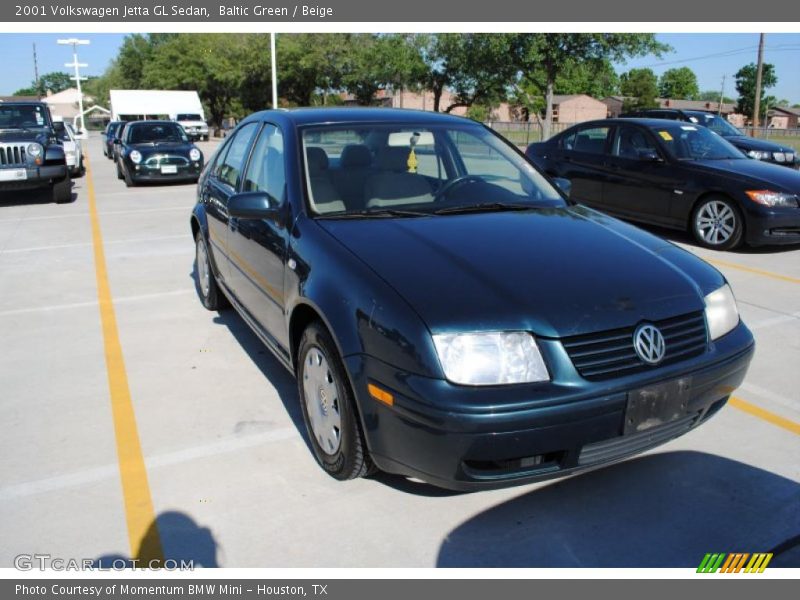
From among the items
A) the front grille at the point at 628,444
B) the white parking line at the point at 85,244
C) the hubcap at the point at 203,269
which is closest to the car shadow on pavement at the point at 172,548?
the front grille at the point at 628,444

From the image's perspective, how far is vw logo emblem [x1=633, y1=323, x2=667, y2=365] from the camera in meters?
2.61

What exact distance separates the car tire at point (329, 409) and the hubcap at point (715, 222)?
6494 mm

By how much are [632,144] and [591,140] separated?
2.28ft

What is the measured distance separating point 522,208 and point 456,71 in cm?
3692

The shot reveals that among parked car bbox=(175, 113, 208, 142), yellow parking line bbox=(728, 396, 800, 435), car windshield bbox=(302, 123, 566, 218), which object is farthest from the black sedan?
parked car bbox=(175, 113, 208, 142)

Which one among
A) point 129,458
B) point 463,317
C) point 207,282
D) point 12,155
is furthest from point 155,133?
point 463,317

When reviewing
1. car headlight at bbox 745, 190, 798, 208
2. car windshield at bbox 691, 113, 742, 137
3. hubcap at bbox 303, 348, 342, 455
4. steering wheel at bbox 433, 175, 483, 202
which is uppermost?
car windshield at bbox 691, 113, 742, 137

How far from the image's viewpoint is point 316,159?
3674 mm

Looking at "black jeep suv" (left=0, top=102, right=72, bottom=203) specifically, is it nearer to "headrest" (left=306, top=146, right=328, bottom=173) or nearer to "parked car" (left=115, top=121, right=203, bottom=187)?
"parked car" (left=115, top=121, right=203, bottom=187)

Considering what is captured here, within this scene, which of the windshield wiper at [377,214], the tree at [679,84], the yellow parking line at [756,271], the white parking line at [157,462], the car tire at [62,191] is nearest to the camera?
the white parking line at [157,462]

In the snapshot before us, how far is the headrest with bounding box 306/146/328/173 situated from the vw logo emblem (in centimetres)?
188

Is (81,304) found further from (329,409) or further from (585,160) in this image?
(585,160)

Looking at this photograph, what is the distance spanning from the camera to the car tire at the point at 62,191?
12.7 m

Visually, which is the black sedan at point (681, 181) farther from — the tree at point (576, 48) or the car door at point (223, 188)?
the tree at point (576, 48)
